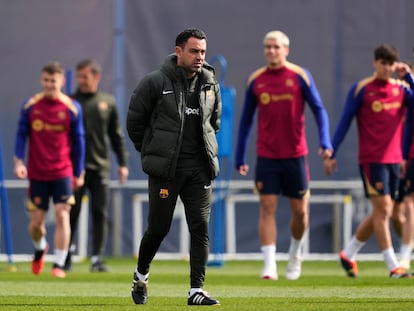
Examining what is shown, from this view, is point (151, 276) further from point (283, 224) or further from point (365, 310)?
point (365, 310)

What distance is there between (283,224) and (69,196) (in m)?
4.91

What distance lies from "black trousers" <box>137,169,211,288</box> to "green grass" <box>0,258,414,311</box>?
0.40 metres

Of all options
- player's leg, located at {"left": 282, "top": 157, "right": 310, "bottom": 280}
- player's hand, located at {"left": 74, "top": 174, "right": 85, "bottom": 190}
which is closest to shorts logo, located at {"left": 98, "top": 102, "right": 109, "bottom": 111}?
player's hand, located at {"left": 74, "top": 174, "right": 85, "bottom": 190}

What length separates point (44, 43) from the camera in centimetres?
1906

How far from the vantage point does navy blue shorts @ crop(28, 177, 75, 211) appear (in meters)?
14.7

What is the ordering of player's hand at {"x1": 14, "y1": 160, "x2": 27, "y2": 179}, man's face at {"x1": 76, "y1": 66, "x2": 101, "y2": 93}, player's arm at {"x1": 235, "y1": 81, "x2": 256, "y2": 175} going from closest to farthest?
player's arm at {"x1": 235, "y1": 81, "x2": 256, "y2": 175} → player's hand at {"x1": 14, "y1": 160, "x2": 27, "y2": 179} → man's face at {"x1": 76, "y1": 66, "x2": 101, "y2": 93}

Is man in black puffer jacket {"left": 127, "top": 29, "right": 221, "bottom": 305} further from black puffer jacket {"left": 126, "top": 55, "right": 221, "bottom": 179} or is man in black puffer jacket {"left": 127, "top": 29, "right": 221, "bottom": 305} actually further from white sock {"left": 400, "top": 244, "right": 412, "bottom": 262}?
white sock {"left": 400, "top": 244, "right": 412, "bottom": 262}

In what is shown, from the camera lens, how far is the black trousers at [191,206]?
9.80 meters

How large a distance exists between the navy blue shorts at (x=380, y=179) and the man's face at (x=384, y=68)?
0.92m

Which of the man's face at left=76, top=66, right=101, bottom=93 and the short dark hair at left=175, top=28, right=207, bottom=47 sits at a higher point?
the short dark hair at left=175, top=28, right=207, bottom=47

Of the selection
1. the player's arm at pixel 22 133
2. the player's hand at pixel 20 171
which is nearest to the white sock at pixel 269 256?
the player's hand at pixel 20 171

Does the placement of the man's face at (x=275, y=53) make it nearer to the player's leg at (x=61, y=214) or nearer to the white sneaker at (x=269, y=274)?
the white sneaker at (x=269, y=274)

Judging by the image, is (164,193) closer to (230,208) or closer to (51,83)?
(51,83)

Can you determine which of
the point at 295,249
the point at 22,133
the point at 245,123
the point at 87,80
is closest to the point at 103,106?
the point at 87,80
